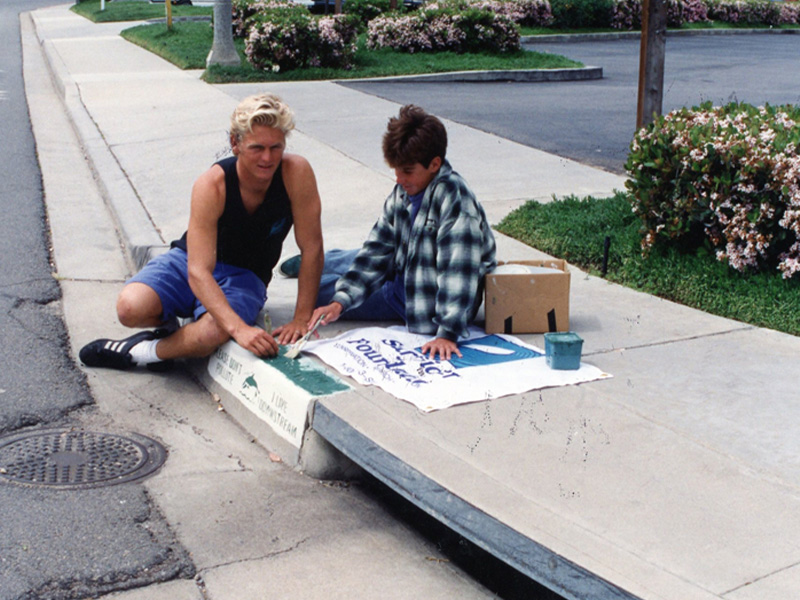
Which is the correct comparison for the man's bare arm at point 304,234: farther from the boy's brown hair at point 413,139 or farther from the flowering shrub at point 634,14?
the flowering shrub at point 634,14

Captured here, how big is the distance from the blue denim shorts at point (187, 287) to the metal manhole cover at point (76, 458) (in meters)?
0.78

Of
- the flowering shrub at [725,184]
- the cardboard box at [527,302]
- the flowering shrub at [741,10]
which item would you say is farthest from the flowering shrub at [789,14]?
the cardboard box at [527,302]

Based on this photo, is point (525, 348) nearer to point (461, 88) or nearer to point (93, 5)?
point (461, 88)

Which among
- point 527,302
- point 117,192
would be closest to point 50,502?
point 527,302

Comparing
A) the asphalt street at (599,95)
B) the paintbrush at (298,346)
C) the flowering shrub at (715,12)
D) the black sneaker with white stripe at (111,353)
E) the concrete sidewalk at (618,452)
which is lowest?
the black sneaker with white stripe at (111,353)

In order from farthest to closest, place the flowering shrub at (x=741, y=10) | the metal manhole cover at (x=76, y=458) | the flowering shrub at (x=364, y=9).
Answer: the flowering shrub at (x=741, y=10) → the flowering shrub at (x=364, y=9) → the metal manhole cover at (x=76, y=458)

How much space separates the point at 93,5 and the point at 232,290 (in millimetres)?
37250

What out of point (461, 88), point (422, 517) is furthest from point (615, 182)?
point (461, 88)

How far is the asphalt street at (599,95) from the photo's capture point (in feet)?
34.9

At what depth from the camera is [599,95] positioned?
14.6 metres

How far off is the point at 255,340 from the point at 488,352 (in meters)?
1.02

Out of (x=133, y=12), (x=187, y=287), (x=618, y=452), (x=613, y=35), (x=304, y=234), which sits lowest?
(x=618, y=452)

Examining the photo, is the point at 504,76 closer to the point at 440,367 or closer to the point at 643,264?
the point at 643,264

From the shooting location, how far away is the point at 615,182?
833 centimetres
